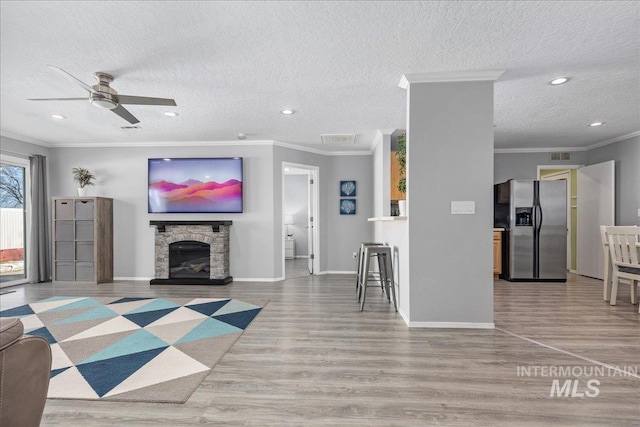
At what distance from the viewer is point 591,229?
5.48 meters

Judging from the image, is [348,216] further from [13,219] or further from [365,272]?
[13,219]

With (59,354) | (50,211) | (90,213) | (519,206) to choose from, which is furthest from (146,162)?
(519,206)

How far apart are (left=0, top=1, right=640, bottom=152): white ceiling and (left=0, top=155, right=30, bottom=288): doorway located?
4.75ft

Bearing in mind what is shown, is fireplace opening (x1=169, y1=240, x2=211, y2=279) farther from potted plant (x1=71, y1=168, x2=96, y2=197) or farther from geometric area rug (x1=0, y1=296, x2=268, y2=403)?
potted plant (x1=71, y1=168, x2=96, y2=197)

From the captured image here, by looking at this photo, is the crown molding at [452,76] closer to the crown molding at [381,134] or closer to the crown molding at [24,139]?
the crown molding at [381,134]

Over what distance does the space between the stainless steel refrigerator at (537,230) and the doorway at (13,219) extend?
8.36 meters

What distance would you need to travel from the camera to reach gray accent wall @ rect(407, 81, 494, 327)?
286 cm

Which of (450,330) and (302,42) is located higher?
(302,42)

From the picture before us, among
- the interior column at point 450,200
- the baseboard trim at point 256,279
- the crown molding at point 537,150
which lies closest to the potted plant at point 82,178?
the baseboard trim at point 256,279

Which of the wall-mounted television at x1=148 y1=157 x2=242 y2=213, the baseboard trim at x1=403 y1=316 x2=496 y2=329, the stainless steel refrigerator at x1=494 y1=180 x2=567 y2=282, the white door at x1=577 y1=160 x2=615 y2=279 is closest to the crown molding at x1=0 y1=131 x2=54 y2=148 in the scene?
the wall-mounted television at x1=148 y1=157 x2=242 y2=213

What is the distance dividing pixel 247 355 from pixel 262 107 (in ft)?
8.98

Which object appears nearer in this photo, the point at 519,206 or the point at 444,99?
the point at 444,99

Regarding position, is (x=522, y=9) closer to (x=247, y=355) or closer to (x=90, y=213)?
(x=247, y=355)
